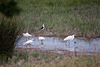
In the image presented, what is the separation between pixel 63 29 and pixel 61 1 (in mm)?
7084

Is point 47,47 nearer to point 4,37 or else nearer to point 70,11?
point 4,37

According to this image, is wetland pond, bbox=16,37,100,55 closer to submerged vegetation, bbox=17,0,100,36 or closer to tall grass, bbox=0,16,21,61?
submerged vegetation, bbox=17,0,100,36

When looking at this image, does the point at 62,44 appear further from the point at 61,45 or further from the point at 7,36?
the point at 7,36

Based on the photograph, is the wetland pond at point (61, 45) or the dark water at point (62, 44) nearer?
the wetland pond at point (61, 45)

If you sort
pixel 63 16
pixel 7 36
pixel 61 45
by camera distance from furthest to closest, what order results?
pixel 63 16
pixel 61 45
pixel 7 36

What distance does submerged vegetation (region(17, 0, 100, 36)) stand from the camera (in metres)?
16.9

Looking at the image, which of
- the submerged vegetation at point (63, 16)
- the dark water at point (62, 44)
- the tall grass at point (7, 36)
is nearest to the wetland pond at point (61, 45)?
the dark water at point (62, 44)

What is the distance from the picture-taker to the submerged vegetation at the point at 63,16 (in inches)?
664

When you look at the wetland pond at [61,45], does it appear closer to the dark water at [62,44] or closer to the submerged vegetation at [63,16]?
the dark water at [62,44]

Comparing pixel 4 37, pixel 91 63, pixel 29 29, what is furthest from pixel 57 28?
pixel 91 63

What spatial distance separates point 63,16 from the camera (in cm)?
1966

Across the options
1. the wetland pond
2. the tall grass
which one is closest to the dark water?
the wetland pond

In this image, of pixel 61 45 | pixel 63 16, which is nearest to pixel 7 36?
pixel 61 45

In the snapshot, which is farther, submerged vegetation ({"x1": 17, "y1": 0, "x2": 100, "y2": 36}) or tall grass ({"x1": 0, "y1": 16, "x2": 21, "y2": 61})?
submerged vegetation ({"x1": 17, "y1": 0, "x2": 100, "y2": 36})
